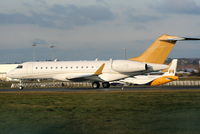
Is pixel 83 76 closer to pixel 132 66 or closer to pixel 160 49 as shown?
pixel 132 66

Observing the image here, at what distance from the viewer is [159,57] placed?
147 feet

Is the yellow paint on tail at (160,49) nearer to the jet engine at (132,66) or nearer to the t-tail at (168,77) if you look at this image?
the jet engine at (132,66)

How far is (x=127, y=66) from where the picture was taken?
148 feet

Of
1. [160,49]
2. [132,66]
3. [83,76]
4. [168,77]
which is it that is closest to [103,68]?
[83,76]

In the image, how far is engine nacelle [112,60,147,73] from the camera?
4434 cm

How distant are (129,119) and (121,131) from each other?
9.94 ft

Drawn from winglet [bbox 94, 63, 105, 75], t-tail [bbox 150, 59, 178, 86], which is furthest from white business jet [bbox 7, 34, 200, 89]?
t-tail [bbox 150, 59, 178, 86]

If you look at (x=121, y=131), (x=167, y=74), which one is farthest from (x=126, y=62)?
(x=121, y=131)

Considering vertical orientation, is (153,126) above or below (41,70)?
below

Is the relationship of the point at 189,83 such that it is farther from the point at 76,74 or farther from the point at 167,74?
the point at 76,74

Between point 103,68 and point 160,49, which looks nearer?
point 160,49

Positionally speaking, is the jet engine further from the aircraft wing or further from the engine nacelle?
the aircraft wing

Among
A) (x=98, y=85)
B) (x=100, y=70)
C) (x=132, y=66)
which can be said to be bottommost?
(x=98, y=85)

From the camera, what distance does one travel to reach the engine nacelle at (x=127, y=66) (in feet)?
145
